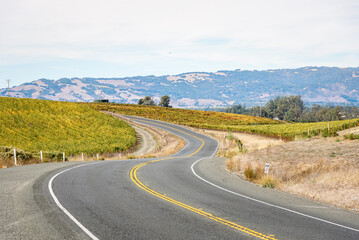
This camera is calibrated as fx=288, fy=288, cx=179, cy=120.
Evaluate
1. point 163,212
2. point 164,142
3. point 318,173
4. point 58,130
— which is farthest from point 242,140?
point 163,212

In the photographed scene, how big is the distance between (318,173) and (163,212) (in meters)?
9.17

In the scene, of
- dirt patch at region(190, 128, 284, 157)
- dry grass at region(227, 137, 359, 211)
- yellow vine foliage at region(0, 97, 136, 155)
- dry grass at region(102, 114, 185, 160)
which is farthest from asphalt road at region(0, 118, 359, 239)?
dirt patch at region(190, 128, 284, 157)

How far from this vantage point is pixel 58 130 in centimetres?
5759

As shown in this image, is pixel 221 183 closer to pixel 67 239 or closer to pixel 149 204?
pixel 149 204

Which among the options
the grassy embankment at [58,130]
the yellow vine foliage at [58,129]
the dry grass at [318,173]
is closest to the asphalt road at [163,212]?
the dry grass at [318,173]

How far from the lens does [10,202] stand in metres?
10.7

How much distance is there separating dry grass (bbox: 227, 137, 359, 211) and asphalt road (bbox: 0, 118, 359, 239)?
896mm

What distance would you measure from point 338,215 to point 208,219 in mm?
4649

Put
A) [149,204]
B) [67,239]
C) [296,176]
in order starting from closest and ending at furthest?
[67,239]
[149,204]
[296,176]

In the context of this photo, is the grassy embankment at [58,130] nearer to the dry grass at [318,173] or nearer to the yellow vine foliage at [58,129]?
the yellow vine foliage at [58,129]

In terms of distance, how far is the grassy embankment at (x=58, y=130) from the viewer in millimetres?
44156

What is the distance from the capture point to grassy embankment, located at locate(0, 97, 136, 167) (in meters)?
44.2

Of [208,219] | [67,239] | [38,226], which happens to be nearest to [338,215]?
[208,219]

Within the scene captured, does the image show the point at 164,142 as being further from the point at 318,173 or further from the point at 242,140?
the point at 318,173
